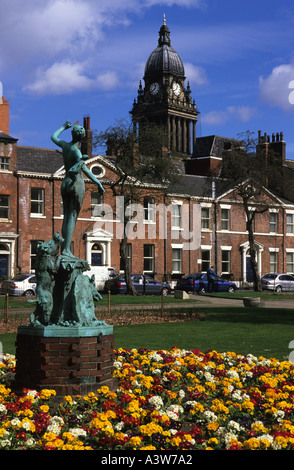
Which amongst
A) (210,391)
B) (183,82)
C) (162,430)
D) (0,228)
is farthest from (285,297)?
(183,82)

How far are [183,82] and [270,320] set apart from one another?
75020mm

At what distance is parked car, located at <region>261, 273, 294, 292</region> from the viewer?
161 ft

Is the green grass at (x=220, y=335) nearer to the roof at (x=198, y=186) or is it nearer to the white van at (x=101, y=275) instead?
the white van at (x=101, y=275)

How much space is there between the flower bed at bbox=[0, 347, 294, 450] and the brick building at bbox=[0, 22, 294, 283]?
27876mm

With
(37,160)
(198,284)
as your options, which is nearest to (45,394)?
(198,284)

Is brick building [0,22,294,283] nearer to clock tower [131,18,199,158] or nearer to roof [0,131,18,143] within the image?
roof [0,131,18,143]

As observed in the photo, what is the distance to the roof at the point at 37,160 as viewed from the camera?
43.8m

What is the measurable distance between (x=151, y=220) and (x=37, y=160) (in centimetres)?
1043

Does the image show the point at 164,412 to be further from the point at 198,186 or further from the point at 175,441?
the point at 198,186

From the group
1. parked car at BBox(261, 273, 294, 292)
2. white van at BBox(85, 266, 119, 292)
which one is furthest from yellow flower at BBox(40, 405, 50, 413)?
parked car at BBox(261, 273, 294, 292)

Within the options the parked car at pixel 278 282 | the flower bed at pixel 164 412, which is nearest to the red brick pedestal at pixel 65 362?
the flower bed at pixel 164 412

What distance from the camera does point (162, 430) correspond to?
7.49 meters
